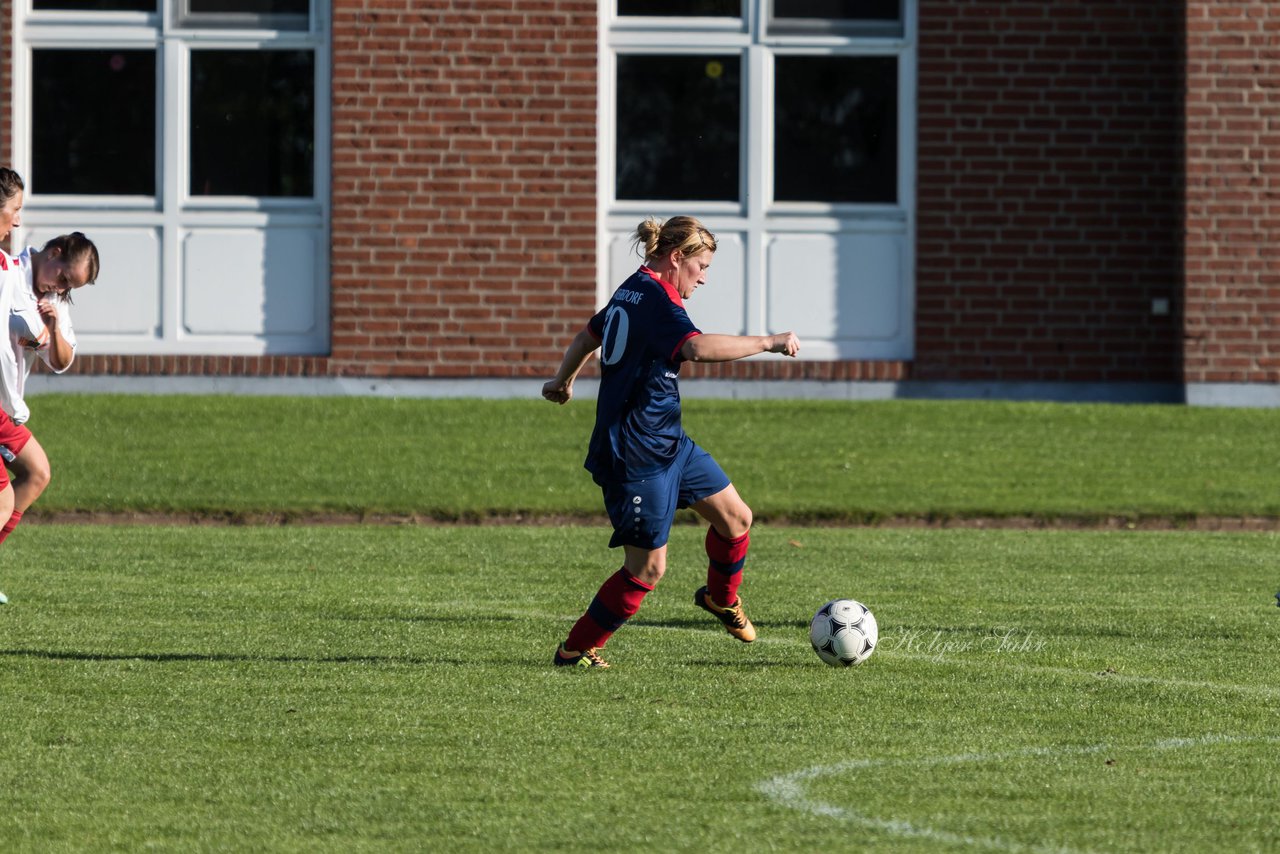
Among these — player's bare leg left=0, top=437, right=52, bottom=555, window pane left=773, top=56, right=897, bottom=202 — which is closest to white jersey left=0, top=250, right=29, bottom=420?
player's bare leg left=0, top=437, right=52, bottom=555

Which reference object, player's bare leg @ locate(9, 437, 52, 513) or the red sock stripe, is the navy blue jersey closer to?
the red sock stripe

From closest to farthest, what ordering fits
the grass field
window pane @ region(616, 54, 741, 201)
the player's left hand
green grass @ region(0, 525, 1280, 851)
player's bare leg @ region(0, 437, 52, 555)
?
green grass @ region(0, 525, 1280, 851) → the grass field → the player's left hand → player's bare leg @ region(0, 437, 52, 555) → window pane @ region(616, 54, 741, 201)

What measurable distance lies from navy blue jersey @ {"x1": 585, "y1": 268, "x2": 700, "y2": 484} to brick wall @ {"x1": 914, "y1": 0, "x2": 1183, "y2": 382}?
10.3 m

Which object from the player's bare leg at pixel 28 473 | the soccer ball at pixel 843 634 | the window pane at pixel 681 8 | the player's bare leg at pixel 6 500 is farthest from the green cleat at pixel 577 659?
the window pane at pixel 681 8

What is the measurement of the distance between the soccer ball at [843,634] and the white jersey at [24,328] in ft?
11.7

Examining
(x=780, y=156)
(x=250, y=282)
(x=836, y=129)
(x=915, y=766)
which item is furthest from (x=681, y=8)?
(x=915, y=766)

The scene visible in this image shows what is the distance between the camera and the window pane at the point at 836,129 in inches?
689

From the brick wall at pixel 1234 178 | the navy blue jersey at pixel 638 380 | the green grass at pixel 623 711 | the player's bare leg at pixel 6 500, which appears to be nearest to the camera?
the green grass at pixel 623 711

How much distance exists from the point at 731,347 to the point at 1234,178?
36.5 ft

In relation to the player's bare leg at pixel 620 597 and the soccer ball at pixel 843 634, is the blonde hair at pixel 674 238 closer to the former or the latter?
the player's bare leg at pixel 620 597

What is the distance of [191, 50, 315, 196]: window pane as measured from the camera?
17438 millimetres

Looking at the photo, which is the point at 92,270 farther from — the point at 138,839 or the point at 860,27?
the point at 860,27

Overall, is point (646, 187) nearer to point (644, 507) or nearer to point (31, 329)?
point (31, 329)

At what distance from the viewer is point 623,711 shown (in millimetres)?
6562
